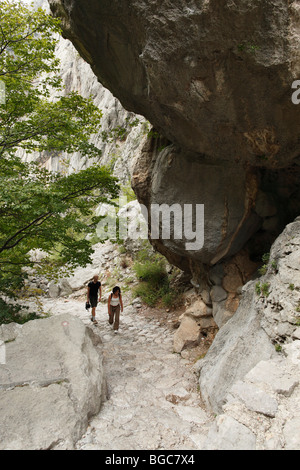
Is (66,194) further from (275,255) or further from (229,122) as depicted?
(275,255)

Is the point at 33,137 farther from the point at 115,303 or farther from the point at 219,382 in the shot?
the point at 219,382

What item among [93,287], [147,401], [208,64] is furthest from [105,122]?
[147,401]

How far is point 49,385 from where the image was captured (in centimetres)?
415

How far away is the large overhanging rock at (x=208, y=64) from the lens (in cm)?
394

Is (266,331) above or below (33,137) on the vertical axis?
below

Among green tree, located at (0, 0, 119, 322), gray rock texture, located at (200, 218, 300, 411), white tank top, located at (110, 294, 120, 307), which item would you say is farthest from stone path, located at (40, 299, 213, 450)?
green tree, located at (0, 0, 119, 322)

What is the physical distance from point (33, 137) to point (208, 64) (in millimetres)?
4023

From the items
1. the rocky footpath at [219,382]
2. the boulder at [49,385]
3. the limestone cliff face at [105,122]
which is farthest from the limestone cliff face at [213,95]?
the limestone cliff face at [105,122]

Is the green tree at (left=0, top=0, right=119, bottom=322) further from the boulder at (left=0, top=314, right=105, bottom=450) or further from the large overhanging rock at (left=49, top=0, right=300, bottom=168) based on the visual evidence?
the boulder at (left=0, top=314, right=105, bottom=450)

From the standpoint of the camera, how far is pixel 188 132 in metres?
5.77

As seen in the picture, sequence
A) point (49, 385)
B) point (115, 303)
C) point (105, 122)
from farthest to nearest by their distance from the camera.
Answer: point (105, 122) → point (115, 303) → point (49, 385)

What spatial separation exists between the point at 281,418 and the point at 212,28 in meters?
4.82

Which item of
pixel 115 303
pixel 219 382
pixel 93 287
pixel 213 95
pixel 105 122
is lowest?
pixel 219 382
